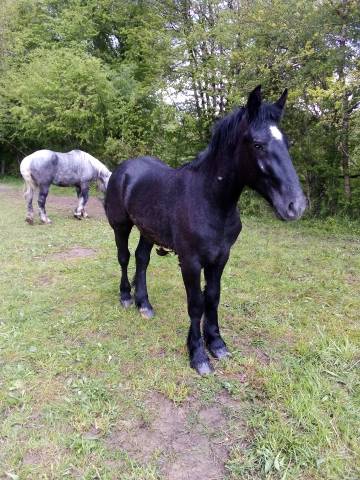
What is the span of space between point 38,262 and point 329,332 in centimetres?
405

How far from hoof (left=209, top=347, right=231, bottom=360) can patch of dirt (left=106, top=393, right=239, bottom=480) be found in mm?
483

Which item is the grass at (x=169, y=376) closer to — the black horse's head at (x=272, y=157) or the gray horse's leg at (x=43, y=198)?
the black horse's head at (x=272, y=157)

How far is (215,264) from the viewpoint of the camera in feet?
8.57

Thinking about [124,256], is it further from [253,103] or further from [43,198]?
[43,198]

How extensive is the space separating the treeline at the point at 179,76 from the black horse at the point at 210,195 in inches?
151

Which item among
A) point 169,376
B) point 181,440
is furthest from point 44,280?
point 181,440

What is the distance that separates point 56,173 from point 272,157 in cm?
689

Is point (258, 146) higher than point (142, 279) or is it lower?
higher

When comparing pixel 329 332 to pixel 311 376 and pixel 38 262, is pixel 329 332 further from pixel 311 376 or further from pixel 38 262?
pixel 38 262

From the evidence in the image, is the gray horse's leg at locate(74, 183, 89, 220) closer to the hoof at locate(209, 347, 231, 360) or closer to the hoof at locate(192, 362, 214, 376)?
the hoof at locate(209, 347, 231, 360)

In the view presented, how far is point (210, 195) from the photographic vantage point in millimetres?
2455

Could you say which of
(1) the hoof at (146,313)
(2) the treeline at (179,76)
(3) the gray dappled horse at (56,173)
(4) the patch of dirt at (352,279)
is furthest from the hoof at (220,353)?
(3) the gray dappled horse at (56,173)

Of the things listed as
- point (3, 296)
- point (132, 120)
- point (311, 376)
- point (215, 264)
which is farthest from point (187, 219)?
point (132, 120)

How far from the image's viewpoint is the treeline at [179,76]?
646 cm
